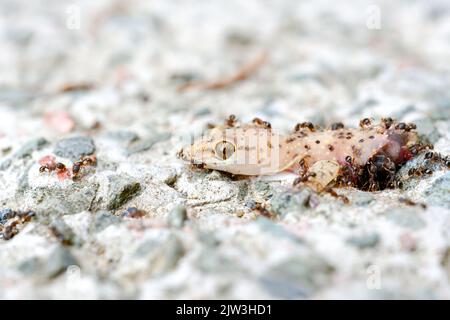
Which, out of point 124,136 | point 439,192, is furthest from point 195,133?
point 439,192

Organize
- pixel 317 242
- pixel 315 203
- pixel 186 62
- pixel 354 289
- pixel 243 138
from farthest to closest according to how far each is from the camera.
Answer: pixel 186 62 → pixel 243 138 → pixel 315 203 → pixel 317 242 → pixel 354 289

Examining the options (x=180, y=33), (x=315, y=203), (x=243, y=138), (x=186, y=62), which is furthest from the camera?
(x=180, y=33)

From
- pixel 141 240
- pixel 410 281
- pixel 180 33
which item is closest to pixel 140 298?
pixel 141 240

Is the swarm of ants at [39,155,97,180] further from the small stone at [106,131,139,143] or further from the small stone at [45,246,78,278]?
the small stone at [45,246,78,278]

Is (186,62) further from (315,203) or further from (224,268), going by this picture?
(224,268)

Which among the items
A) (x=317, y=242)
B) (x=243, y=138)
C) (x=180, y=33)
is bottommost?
(x=317, y=242)

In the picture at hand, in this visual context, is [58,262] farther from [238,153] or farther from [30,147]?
[30,147]

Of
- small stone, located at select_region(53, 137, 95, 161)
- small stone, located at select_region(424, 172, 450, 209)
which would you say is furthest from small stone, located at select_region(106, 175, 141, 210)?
small stone, located at select_region(424, 172, 450, 209)
